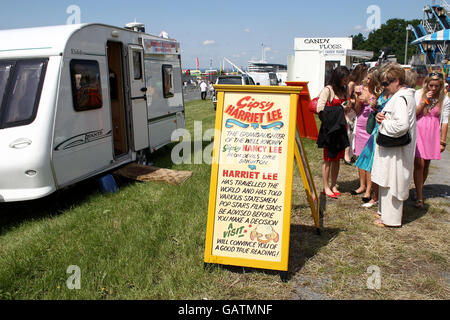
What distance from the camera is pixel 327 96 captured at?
17.8ft

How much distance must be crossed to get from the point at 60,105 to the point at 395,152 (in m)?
4.34

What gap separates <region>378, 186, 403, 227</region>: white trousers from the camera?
4520 mm

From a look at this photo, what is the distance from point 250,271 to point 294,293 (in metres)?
0.49

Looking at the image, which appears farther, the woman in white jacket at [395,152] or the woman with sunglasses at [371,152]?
the woman with sunglasses at [371,152]

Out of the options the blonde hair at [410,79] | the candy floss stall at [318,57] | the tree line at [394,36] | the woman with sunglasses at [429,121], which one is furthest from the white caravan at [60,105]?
the tree line at [394,36]

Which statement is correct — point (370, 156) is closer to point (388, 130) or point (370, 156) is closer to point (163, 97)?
point (388, 130)

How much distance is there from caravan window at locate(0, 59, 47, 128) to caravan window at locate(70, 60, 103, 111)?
18.5 inches

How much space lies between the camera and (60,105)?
5.17 m

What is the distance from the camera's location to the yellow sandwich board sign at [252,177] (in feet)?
11.3

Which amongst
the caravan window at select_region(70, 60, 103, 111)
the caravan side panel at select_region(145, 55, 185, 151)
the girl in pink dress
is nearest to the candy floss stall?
the caravan side panel at select_region(145, 55, 185, 151)

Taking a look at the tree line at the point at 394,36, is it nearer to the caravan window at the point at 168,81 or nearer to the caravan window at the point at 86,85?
the caravan window at the point at 168,81

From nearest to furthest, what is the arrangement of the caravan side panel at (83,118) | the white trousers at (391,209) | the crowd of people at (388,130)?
Answer: the crowd of people at (388,130), the white trousers at (391,209), the caravan side panel at (83,118)

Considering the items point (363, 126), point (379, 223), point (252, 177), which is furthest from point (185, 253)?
point (363, 126)

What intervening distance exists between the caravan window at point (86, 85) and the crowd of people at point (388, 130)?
136 inches
